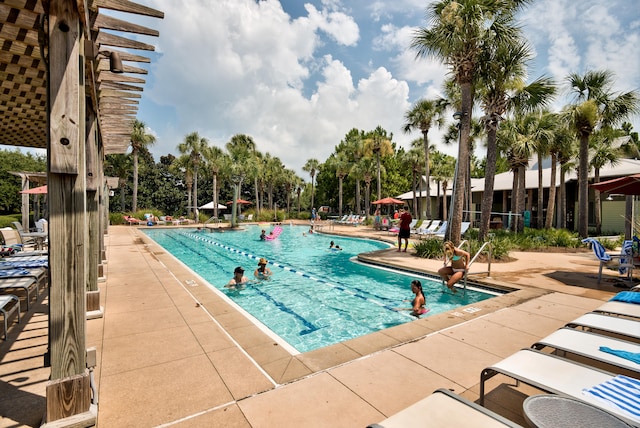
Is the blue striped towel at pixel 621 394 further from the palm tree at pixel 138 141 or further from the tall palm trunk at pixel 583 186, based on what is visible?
the palm tree at pixel 138 141

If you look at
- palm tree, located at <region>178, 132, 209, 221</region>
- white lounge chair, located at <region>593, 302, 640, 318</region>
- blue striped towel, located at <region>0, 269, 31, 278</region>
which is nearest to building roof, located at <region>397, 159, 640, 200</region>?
white lounge chair, located at <region>593, 302, 640, 318</region>

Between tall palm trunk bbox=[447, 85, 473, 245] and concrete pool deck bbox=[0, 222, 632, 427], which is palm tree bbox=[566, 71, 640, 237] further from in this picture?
concrete pool deck bbox=[0, 222, 632, 427]

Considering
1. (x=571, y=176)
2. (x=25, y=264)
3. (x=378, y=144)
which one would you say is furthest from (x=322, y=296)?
(x=378, y=144)

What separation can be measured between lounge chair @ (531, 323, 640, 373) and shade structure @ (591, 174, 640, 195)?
6.01 m

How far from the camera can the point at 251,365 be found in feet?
10.6

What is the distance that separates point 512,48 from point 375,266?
9.63 meters

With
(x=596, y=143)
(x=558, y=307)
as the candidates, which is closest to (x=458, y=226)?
(x=558, y=307)

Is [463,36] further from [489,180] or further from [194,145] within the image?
[194,145]

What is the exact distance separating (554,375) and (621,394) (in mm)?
367

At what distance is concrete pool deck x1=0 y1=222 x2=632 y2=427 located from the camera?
8.17 ft

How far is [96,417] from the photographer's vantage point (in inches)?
92.3

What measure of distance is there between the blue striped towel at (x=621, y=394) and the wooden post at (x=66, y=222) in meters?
3.72

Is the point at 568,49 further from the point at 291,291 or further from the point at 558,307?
the point at 291,291

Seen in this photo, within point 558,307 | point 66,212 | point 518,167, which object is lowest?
point 558,307
